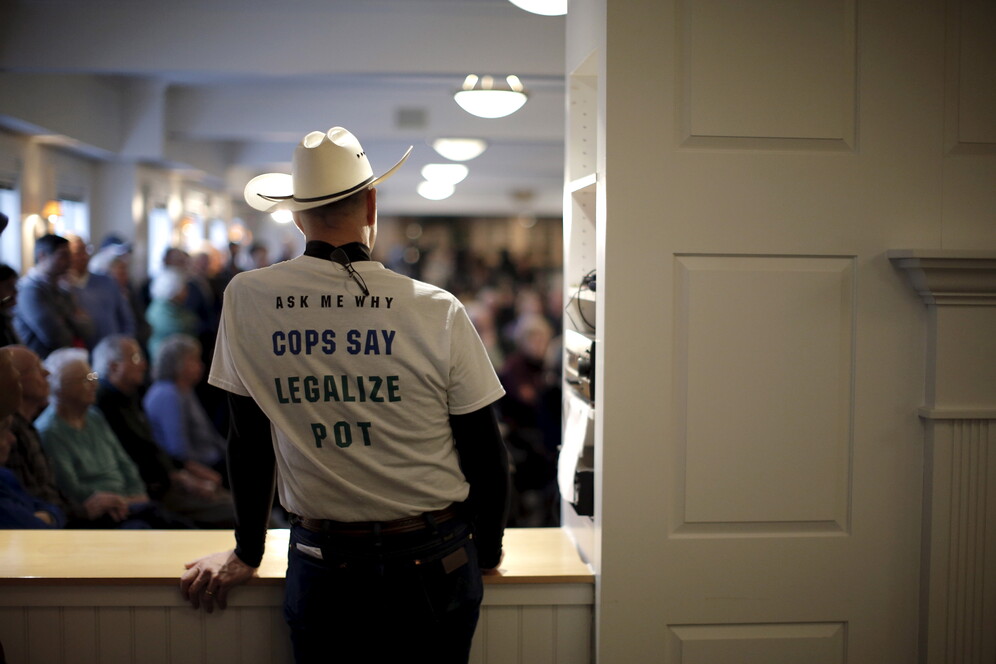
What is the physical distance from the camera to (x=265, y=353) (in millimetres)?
1604

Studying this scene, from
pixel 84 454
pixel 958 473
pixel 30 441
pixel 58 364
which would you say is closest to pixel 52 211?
pixel 58 364

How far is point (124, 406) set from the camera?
3.90 metres

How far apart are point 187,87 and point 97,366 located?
5623mm

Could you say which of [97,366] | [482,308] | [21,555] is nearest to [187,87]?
[482,308]

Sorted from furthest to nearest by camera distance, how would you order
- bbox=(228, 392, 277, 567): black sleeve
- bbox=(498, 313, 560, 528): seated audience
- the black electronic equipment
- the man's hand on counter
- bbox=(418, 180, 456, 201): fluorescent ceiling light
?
1. bbox=(418, 180, 456, 201): fluorescent ceiling light
2. bbox=(498, 313, 560, 528): seated audience
3. the black electronic equipment
4. the man's hand on counter
5. bbox=(228, 392, 277, 567): black sleeve

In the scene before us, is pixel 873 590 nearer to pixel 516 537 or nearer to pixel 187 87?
pixel 516 537

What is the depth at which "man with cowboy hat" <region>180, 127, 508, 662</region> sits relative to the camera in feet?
5.21

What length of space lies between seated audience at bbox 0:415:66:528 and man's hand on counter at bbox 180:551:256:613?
85cm

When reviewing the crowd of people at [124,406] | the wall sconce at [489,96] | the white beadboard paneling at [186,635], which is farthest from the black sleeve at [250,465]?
the wall sconce at [489,96]

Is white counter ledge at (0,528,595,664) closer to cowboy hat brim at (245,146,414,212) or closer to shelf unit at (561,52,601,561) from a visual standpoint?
shelf unit at (561,52,601,561)

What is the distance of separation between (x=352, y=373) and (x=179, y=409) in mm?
3080

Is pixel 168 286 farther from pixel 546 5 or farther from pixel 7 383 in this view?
pixel 546 5

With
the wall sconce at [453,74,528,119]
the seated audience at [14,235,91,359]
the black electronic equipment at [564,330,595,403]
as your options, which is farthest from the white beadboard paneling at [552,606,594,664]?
the seated audience at [14,235,91,359]

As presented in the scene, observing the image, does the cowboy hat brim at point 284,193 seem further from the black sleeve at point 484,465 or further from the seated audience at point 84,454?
the seated audience at point 84,454
